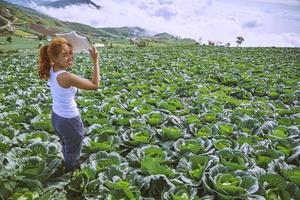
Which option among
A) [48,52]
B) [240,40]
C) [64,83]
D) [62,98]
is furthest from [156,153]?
[240,40]

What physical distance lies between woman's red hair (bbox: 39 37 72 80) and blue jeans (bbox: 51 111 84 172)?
692 millimetres

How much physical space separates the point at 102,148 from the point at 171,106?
11.8 feet

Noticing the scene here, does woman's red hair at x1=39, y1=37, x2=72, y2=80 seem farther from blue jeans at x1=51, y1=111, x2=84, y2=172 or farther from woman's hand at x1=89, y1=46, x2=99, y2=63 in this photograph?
blue jeans at x1=51, y1=111, x2=84, y2=172

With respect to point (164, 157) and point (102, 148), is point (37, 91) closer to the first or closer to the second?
point (102, 148)

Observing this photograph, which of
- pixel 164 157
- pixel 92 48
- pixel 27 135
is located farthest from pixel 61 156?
pixel 92 48

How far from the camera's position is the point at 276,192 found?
198 inches

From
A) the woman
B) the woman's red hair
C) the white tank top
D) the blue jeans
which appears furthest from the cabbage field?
the woman's red hair

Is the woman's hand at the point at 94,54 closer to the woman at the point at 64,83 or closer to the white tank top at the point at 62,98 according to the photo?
the woman at the point at 64,83

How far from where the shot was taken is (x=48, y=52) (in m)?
4.92

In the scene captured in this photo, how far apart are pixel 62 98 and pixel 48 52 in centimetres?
68

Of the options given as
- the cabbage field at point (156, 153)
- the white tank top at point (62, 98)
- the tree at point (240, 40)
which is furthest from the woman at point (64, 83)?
the tree at point (240, 40)

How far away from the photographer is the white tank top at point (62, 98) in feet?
16.5

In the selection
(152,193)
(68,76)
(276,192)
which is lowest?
(152,193)

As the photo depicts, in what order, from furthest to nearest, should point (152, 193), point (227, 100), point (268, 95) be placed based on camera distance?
1. point (268, 95)
2. point (227, 100)
3. point (152, 193)
